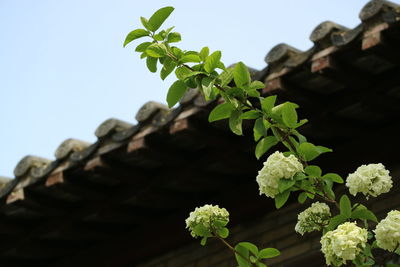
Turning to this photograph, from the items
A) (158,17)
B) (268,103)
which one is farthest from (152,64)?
(268,103)

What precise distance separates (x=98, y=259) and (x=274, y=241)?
137 centimetres

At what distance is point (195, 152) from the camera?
5148 mm

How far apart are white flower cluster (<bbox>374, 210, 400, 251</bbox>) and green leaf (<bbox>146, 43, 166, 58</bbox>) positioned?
868 millimetres

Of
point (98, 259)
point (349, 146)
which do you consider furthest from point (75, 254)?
point (349, 146)

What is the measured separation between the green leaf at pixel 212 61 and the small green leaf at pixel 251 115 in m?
0.17

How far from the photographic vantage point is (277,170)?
2.74m

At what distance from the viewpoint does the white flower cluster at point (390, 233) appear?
8.48ft

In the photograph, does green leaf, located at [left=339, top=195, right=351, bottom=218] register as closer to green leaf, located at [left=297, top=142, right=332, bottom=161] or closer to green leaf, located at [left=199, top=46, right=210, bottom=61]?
green leaf, located at [left=297, top=142, right=332, bottom=161]

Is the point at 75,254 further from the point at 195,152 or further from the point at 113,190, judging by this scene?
the point at 195,152

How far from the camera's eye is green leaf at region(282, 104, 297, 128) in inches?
113

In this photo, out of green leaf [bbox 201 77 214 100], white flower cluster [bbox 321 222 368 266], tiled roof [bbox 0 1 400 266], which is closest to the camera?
white flower cluster [bbox 321 222 368 266]

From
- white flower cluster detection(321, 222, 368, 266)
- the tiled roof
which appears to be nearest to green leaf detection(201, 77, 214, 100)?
white flower cluster detection(321, 222, 368, 266)

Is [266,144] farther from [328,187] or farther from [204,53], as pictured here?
[204,53]

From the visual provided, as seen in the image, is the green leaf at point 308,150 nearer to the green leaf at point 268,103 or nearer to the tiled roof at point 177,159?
the green leaf at point 268,103
